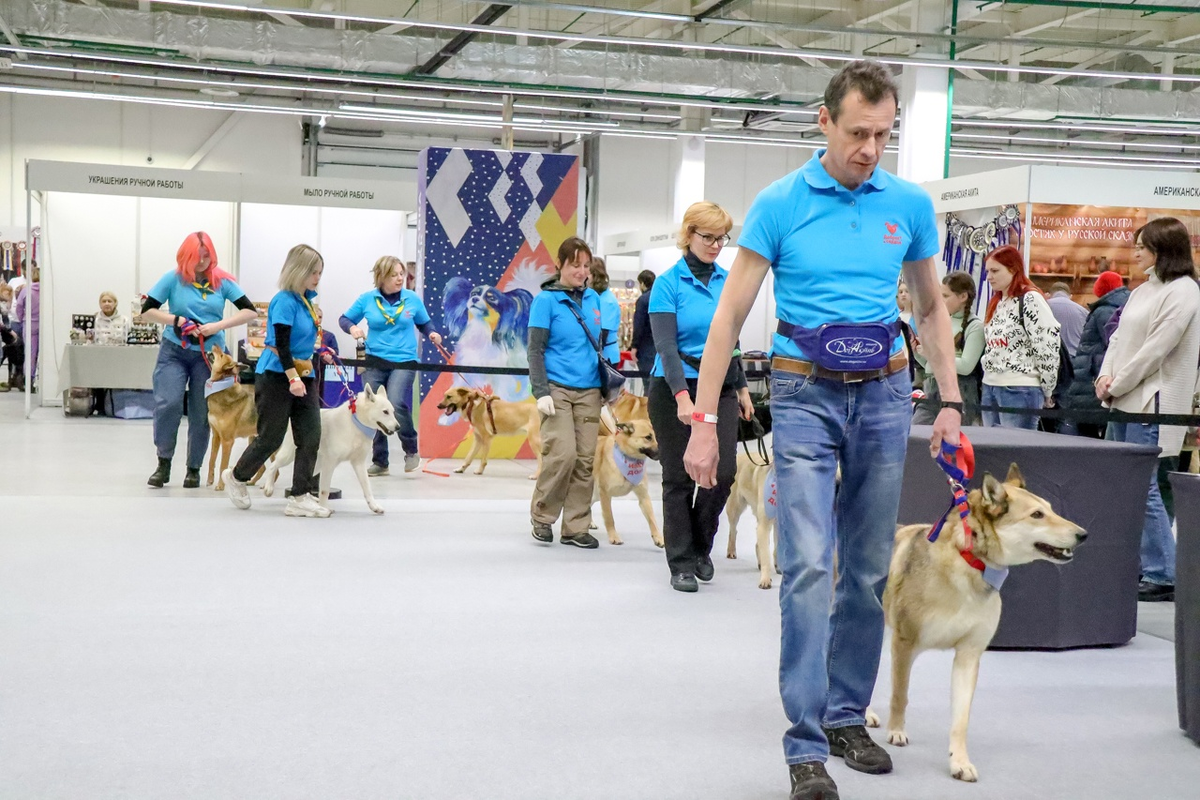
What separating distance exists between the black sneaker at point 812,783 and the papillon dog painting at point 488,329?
7.17 meters

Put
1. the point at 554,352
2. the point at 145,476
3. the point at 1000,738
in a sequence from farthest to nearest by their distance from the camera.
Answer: the point at 145,476 → the point at 554,352 → the point at 1000,738

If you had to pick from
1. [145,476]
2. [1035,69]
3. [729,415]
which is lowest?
[145,476]

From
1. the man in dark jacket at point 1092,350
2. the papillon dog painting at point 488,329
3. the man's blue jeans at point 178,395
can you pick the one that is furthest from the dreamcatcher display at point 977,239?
the man's blue jeans at point 178,395

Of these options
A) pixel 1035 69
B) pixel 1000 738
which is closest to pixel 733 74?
pixel 1035 69

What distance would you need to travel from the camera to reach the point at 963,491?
2.73 metres

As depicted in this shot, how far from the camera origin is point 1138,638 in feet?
13.5

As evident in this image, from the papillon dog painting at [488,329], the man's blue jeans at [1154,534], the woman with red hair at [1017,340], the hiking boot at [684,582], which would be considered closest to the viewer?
the hiking boot at [684,582]

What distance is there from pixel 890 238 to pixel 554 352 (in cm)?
318

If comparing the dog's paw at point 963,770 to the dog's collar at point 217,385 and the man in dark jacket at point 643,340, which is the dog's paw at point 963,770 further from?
the dog's collar at point 217,385

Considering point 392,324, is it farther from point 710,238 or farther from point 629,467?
point 710,238

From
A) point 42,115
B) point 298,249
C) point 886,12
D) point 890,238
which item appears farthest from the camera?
point 42,115

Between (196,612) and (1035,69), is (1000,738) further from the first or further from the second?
(1035,69)

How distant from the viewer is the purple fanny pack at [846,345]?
2.42 m

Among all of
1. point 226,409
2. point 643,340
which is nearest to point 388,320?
point 226,409
